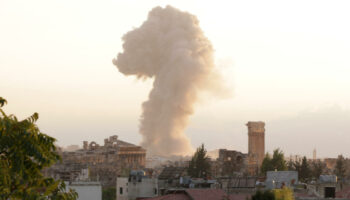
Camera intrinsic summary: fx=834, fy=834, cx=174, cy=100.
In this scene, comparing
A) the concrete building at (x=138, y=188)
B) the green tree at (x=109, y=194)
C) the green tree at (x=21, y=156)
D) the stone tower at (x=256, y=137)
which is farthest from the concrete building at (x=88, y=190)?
the stone tower at (x=256, y=137)

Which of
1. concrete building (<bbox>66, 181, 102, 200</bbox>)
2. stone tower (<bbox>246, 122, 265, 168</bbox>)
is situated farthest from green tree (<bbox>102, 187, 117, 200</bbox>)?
stone tower (<bbox>246, 122, 265, 168</bbox>)

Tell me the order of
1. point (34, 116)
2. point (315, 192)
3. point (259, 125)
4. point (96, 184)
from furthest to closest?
1. point (259, 125)
2. point (96, 184)
3. point (315, 192)
4. point (34, 116)

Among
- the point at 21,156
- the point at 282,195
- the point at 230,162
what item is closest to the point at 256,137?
the point at 230,162

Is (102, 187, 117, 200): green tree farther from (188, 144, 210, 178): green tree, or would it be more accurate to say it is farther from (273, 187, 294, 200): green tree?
(273, 187, 294, 200): green tree

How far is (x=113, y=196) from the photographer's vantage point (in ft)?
329

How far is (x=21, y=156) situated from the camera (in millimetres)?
19797

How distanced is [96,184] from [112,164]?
5713 cm

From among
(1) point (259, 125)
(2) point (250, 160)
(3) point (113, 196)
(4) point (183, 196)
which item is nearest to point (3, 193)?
(4) point (183, 196)

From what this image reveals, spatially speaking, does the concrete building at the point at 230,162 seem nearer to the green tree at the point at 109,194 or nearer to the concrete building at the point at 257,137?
the green tree at the point at 109,194

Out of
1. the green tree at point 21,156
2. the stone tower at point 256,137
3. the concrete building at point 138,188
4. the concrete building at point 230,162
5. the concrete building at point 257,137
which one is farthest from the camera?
the stone tower at point 256,137

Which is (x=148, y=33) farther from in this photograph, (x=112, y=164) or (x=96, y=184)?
(x=96, y=184)

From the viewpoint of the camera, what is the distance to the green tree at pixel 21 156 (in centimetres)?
1939

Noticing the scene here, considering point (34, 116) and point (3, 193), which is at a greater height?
point (34, 116)

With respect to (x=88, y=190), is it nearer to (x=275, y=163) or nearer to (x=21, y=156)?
(x=275, y=163)
